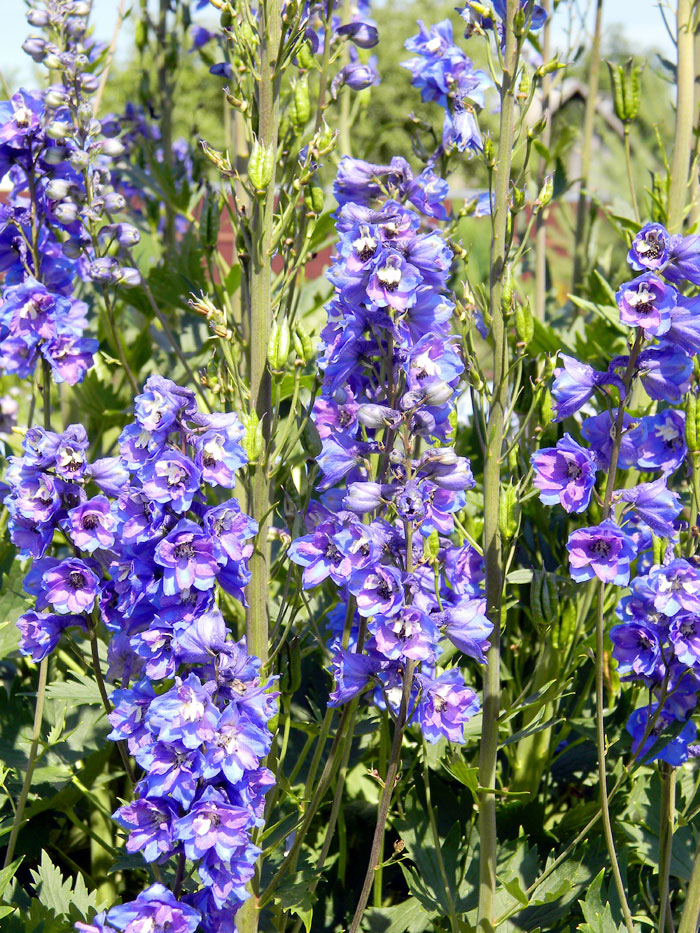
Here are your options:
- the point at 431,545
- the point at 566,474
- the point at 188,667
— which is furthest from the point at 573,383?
the point at 188,667

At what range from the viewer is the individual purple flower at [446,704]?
150 centimetres

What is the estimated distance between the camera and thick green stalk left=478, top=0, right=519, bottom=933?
1.73 meters

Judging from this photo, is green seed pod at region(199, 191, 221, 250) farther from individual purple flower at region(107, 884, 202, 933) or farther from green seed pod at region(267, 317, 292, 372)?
individual purple flower at region(107, 884, 202, 933)

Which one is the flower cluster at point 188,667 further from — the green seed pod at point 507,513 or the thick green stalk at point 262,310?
the green seed pod at point 507,513

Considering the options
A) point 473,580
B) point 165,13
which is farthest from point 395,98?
point 473,580

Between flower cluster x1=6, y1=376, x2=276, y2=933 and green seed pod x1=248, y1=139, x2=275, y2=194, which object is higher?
green seed pod x1=248, y1=139, x2=275, y2=194

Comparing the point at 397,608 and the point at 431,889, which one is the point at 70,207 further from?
the point at 431,889

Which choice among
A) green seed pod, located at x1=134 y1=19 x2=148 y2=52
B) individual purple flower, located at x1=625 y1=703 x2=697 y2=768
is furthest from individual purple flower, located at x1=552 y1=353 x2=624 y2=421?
green seed pod, located at x1=134 y1=19 x2=148 y2=52

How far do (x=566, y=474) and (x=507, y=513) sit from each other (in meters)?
0.12

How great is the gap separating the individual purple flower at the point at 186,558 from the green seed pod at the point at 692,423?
84 centimetres

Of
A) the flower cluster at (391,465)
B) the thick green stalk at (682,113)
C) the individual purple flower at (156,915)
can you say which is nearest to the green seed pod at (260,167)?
the flower cluster at (391,465)

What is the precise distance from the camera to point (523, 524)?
2654mm

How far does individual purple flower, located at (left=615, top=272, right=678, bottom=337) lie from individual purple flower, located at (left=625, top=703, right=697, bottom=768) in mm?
655

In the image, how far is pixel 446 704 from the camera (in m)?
1.53
